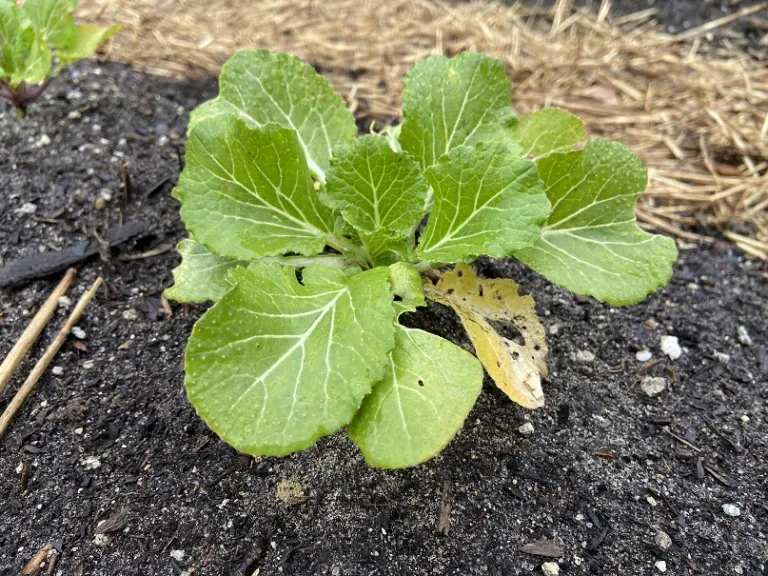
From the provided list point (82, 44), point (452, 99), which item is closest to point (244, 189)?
point (452, 99)

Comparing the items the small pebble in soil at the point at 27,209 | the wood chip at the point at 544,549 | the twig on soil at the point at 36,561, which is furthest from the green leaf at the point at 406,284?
the small pebble in soil at the point at 27,209

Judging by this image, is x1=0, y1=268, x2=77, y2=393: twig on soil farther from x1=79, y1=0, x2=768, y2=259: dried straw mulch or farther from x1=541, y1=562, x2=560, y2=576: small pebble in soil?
x1=541, y1=562, x2=560, y2=576: small pebble in soil

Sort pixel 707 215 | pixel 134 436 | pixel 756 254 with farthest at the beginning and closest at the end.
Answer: pixel 707 215, pixel 756 254, pixel 134 436

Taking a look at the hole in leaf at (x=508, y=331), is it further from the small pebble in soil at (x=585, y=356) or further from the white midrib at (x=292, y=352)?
the white midrib at (x=292, y=352)

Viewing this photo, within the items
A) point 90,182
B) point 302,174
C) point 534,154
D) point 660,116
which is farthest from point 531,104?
point 90,182

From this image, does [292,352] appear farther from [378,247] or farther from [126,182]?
[126,182]

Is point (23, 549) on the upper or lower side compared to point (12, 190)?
lower

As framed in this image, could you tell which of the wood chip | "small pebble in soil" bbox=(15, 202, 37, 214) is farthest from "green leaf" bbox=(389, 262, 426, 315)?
"small pebble in soil" bbox=(15, 202, 37, 214)

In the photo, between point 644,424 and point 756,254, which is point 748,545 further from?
point 756,254

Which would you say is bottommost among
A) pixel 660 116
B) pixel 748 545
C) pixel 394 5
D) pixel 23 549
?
pixel 748 545
